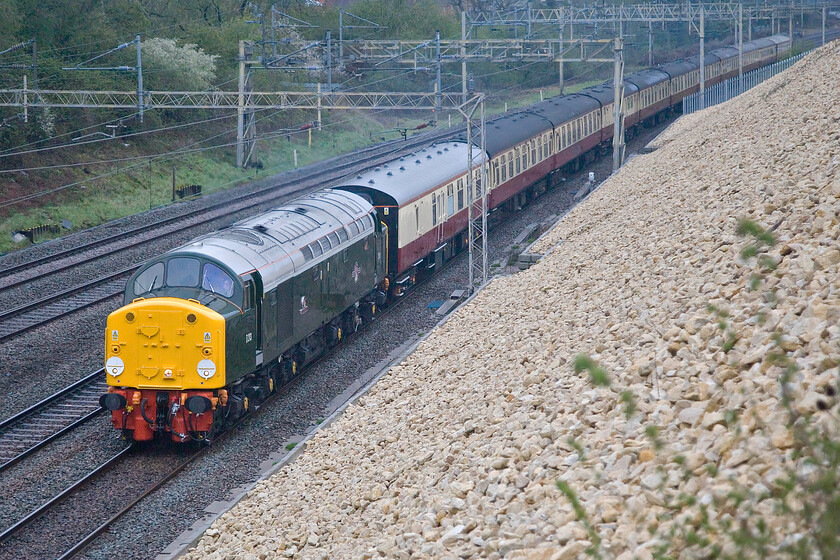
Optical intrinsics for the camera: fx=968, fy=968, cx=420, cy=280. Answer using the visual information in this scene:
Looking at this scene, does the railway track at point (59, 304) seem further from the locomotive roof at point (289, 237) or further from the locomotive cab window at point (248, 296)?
the locomotive cab window at point (248, 296)

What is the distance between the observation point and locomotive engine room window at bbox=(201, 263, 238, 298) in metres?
16.6

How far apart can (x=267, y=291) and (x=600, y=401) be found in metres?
9.27

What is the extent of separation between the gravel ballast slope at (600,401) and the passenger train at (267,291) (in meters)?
2.43

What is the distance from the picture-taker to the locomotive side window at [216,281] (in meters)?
16.6

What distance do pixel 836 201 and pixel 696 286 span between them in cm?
180

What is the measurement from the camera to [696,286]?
1132 centimetres

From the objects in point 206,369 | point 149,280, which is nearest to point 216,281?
point 149,280

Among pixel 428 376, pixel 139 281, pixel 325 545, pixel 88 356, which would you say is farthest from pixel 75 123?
pixel 325 545

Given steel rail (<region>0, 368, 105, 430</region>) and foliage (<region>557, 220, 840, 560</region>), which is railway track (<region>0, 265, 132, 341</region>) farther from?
foliage (<region>557, 220, 840, 560</region>)

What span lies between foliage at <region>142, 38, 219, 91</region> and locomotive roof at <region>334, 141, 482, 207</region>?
24.1m

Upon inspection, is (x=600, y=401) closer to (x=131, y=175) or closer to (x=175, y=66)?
(x=131, y=175)

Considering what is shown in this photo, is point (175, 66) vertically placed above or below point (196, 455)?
above

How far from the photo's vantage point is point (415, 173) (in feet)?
92.4

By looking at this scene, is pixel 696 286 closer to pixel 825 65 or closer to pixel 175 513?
pixel 175 513
